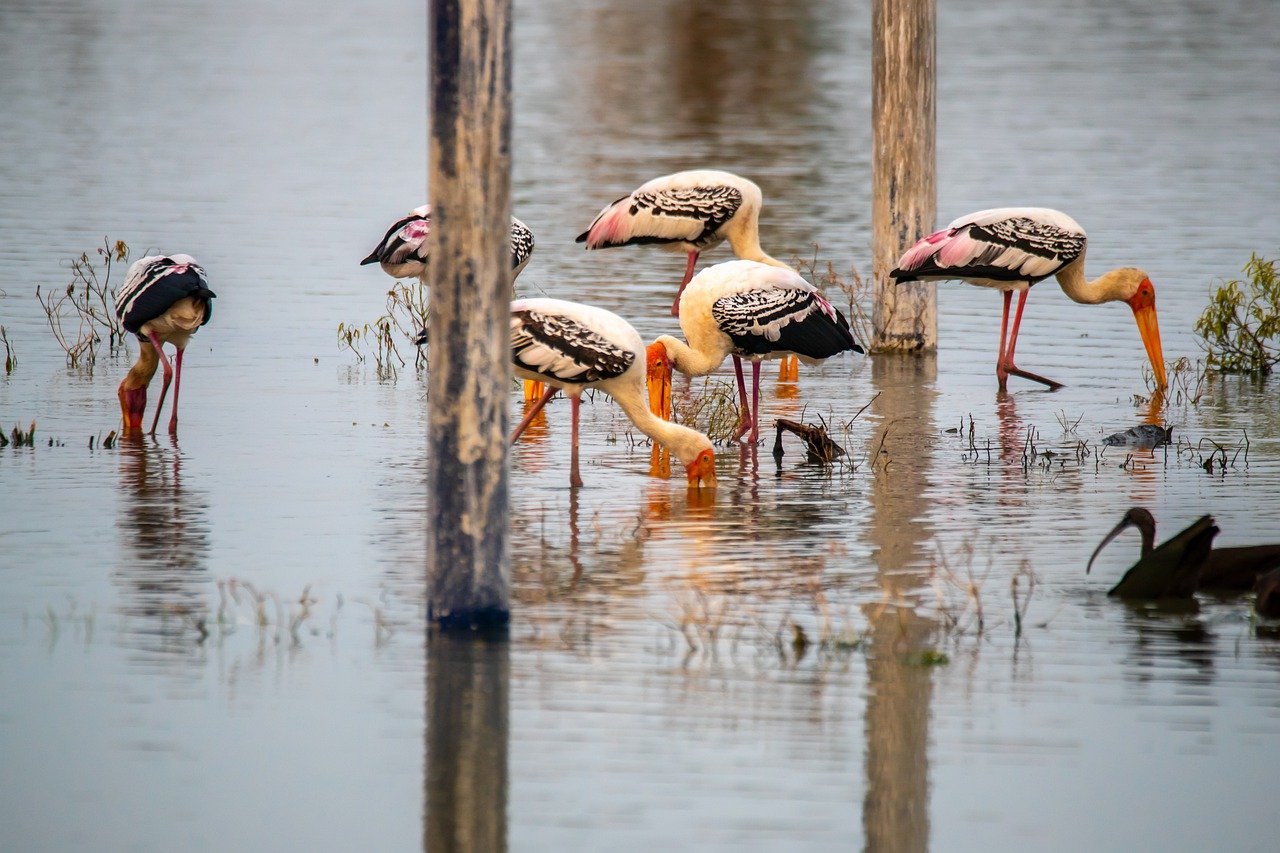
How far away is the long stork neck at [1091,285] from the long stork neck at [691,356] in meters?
2.98

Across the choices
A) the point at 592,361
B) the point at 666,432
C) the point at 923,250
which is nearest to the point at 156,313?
the point at 592,361

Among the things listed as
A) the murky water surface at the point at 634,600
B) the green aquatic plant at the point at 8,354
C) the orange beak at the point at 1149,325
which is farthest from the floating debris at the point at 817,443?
the green aquatic plant at the point at 8,354

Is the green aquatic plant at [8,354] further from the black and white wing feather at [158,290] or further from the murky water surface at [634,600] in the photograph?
the black and white wing feather at [158,290]

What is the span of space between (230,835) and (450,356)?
1.85 m

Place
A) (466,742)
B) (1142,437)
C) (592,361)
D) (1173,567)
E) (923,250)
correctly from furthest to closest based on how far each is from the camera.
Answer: (923,250) → (1142,437) → (592,361) → (1173,567) → (466,742)

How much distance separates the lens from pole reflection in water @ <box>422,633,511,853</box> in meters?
5.54

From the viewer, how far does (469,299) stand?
6.68 metres

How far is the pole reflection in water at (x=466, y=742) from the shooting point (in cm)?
554

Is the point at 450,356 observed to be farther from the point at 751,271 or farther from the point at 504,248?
the point at 751,271

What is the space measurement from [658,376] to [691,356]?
22 centimetres

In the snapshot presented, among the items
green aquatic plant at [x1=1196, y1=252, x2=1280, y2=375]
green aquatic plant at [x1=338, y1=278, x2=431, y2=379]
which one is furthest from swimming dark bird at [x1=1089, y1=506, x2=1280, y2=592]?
green aquatic plant at [x1=338, y1=278, x2=431, y2=379]

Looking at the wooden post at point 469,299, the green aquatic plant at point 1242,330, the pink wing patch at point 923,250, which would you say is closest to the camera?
the wooden post at point 469,299

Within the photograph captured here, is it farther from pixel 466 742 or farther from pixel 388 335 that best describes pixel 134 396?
pixel 466 742

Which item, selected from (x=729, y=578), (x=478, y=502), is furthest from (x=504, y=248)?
(x=729, y=578)
